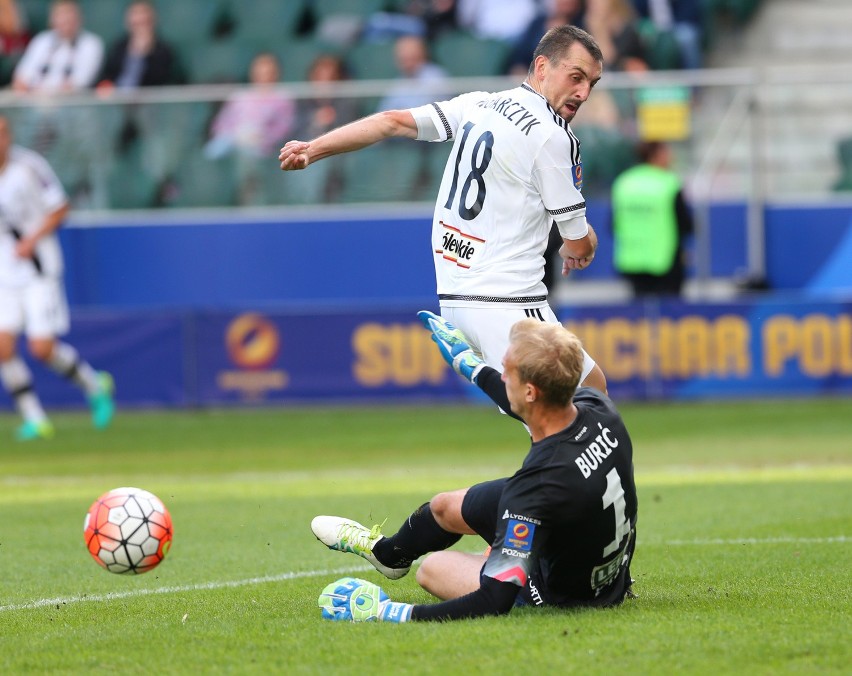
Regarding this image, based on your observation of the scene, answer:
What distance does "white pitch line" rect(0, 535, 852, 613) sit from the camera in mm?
6434

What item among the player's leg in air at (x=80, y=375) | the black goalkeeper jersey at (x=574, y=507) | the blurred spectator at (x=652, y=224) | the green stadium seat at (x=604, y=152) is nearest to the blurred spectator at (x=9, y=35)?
the player's leg in air at (x=80, y=375)

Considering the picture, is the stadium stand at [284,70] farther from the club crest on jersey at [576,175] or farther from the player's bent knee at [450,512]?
the player's bent knee at [450,512]

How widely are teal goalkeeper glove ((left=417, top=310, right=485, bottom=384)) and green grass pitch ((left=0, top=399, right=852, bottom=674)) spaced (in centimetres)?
99

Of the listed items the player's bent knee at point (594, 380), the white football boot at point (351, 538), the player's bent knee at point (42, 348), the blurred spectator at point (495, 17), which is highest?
the blurred spectator at point (495, 17)

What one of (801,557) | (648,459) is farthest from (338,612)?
(648,459)

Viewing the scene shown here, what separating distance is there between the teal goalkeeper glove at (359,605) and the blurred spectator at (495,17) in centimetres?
1445

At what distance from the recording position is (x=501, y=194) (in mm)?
6453

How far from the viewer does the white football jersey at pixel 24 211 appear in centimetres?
1466

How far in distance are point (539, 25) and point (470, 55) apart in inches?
39.6

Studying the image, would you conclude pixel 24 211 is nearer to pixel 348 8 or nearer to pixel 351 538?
pixel 348 8

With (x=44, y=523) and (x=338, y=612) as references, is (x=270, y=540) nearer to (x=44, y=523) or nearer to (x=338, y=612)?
(x=44, y=523)

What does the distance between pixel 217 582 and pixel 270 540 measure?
4.63 feet

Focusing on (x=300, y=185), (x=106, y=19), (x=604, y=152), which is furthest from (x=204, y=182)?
(x=604, y=152)

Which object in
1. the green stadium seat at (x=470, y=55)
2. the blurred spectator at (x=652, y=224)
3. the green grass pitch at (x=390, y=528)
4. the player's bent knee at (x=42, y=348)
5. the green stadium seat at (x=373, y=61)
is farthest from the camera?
the green stadium seat at (x=470, y=55)
